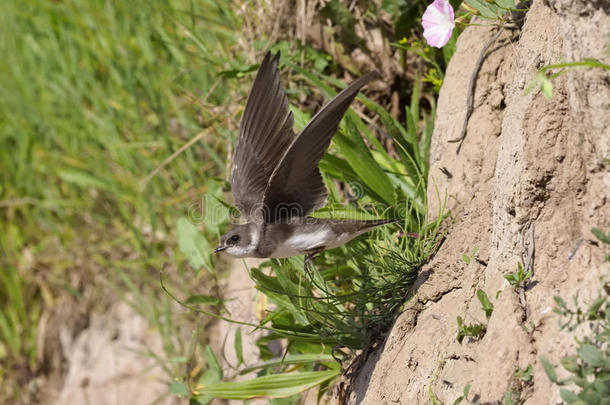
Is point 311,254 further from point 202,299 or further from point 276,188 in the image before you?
point 202,299

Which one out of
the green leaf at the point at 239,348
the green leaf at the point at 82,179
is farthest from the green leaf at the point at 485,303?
the green leaf at the point at 82,179

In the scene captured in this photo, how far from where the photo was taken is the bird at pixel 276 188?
8.10 ft

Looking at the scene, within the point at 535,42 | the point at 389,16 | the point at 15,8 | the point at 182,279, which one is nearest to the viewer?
the point at 535,42

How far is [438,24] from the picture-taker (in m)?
2.59

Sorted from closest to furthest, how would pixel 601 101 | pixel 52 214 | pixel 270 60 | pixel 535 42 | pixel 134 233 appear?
pixel 601 101 < pixel 535 42 < pixel 270 60 < pixel 134 233 < pixel 52 214

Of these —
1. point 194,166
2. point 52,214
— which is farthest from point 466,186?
point 52,214

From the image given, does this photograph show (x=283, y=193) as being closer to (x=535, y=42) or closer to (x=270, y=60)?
(x=270, y=60)

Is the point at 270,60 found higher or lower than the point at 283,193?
higher

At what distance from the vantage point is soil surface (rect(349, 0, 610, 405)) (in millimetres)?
1768

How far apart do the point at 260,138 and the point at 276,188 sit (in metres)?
0.24

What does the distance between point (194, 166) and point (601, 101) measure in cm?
292

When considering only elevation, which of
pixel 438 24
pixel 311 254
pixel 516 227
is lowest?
pixel 311 254

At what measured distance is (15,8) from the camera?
557cm

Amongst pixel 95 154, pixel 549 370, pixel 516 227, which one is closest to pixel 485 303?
pixel 516 227
